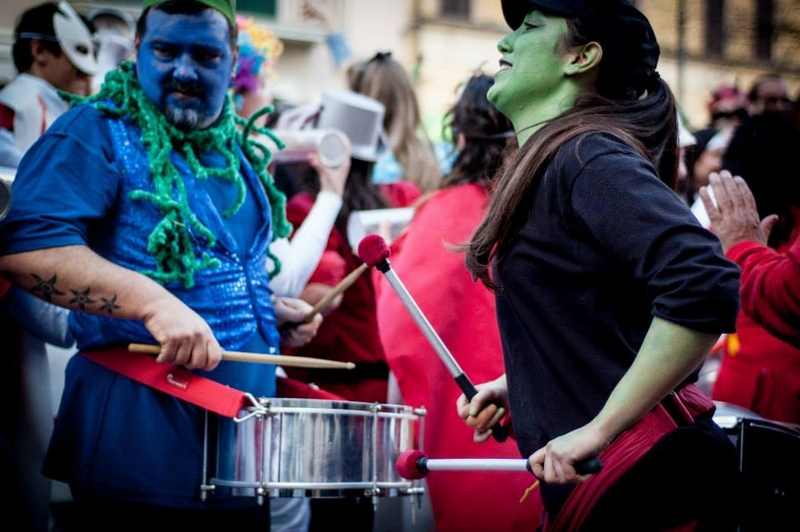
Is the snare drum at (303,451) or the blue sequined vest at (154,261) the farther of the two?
the blue sequined vest at (154,261)

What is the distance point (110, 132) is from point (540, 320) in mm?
1483

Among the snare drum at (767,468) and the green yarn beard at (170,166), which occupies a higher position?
the green yarn beard at (170,166)

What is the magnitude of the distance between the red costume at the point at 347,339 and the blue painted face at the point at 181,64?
1348 millimetres

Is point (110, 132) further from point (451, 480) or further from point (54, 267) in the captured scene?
point (451, 480)

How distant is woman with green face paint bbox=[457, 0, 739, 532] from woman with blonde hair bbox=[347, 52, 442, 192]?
2886 millimetres

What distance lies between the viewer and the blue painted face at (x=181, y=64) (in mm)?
3135

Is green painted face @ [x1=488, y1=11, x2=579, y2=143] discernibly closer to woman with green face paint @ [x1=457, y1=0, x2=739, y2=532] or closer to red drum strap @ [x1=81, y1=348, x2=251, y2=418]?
woman with green face paint @ [x1=457, y1=0, x2=739, y2=532]

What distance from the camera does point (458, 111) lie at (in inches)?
164

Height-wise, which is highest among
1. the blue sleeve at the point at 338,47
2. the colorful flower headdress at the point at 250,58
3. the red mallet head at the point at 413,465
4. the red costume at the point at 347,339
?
the colorful flower headdress at the point at 250,58

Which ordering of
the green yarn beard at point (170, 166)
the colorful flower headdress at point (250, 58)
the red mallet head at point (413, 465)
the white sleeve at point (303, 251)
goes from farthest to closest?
the colorful flower headdress at point (250, 58), the white sleeve at point (303, 251), the green yarn beard at point (170, 166), the red mallet head at point (413, 465)

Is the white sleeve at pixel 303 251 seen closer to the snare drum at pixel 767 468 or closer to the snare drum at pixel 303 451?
the snare drum at pixel 303 451

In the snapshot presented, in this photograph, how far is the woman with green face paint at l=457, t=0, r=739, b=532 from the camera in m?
1.95

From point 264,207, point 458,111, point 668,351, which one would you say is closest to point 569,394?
point 668,351

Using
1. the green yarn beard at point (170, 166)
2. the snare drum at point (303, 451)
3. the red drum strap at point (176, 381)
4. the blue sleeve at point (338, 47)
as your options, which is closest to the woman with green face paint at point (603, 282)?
the snare drum at point (303, 451)
